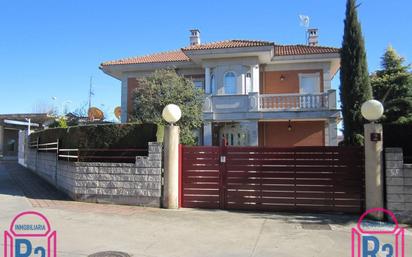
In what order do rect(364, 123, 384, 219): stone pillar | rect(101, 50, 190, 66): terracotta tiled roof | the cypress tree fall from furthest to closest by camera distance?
rect(101, 50, 190, 66): terracotta tiled roof < the cypress tree < rect(364, 123, 384, 219): stone pillar

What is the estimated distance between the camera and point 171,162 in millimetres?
11023

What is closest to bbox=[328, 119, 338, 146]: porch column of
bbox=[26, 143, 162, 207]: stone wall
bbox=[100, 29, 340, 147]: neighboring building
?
bbox=[100, 29, 340, 147]: neighboring building

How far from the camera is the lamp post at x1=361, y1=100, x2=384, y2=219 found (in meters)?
9.66

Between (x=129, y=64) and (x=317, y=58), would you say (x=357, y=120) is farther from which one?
(x=129, y=64)

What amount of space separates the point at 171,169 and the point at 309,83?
1373cm

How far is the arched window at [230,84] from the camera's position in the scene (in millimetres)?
21359

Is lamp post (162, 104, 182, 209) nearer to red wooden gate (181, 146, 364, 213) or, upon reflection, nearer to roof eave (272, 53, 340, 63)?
red wooden gate (181, 146, 364, 213)

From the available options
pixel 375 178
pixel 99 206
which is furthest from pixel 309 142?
pixel 99 206

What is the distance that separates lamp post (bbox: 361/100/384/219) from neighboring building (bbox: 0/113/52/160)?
27.4m

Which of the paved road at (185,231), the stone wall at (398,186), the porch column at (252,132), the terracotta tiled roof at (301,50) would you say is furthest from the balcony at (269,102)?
the stone wall at (398,186)

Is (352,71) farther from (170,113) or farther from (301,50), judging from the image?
(170,113)

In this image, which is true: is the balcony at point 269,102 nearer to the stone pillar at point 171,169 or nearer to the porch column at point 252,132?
the porch column at point 252,132

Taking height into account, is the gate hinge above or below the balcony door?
below

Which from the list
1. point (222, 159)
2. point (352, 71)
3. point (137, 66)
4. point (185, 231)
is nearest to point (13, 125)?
point (137, 66)
